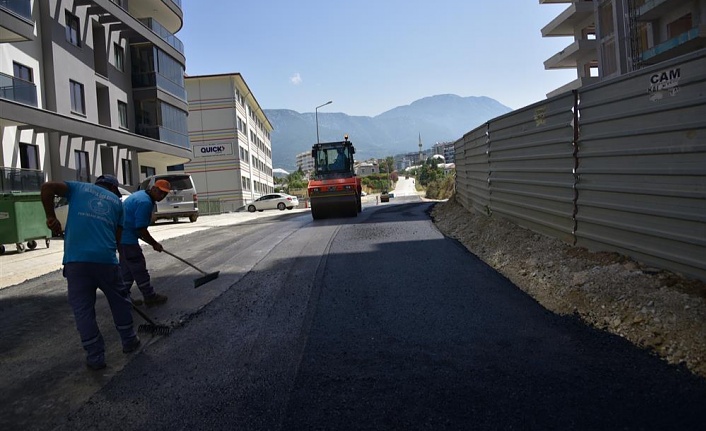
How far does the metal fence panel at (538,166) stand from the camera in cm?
783

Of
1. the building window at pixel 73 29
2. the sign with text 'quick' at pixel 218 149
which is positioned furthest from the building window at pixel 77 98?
the sign with text 'quick' at pixel 218 149

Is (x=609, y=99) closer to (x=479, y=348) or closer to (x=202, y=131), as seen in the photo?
(x=479, y=348)

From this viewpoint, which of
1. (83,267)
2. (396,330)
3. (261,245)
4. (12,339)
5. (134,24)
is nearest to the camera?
(83,267)

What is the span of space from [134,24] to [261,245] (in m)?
21.6

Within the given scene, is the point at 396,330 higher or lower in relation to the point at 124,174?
lower

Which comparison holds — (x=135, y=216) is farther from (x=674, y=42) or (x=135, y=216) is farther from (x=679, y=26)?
(x=679, y=26)

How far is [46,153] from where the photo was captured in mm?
22156

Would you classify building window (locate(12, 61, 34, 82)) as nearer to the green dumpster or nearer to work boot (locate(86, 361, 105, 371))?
the green dumpster

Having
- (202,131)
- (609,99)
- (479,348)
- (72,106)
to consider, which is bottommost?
(479,348)

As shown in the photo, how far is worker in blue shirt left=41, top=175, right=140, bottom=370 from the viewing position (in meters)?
4.58

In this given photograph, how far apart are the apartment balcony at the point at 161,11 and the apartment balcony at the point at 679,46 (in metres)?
27.8

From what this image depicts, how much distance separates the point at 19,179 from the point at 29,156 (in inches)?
100

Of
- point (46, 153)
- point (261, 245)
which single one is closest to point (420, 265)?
point (261, 245)

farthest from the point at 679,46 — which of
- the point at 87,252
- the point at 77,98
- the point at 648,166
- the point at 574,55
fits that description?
the point at 87,252
